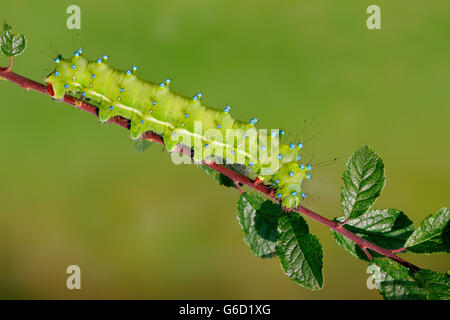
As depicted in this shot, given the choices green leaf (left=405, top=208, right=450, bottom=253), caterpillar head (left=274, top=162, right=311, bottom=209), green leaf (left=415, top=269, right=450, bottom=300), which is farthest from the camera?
caterpillar head (left=274, top=162, right=311, bottom=209)

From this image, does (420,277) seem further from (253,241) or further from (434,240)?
(253,241)

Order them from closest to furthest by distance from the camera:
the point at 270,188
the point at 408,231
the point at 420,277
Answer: the point at 420,277 < the point at 408,231 < the point at 270,188

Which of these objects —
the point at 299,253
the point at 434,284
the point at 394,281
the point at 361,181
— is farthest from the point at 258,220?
the point at 434,284

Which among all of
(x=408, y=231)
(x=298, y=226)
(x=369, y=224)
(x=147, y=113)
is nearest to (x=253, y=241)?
(x=298, y=226)

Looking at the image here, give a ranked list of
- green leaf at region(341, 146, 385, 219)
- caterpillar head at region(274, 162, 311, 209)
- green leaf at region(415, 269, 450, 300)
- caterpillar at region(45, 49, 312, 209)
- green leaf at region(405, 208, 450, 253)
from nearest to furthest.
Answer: green leaf at region(415, 269, 450, 300), green leaf at region(405, 208, 450, 253), green leaf at region(341, 146, 385, 219), caterpillar head at region(274, 162, 311, 209), caterpillar at region(45, 49, 312, 209)

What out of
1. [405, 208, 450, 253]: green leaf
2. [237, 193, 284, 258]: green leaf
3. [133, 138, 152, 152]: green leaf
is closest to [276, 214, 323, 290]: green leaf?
[237, 193, 284, 258]: green leaf

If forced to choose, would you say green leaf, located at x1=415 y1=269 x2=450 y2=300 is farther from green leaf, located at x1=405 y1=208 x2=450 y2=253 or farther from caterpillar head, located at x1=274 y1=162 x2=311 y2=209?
caterpillar head, located at x1=274 y1=162 x2=311 y2=209

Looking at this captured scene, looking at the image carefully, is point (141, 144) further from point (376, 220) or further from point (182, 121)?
point (376, 220)
